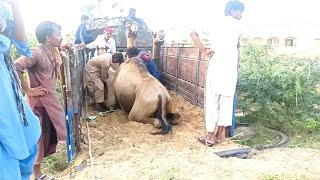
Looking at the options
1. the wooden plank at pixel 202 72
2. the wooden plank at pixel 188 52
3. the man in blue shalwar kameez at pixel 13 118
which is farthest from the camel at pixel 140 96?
the man in blue shalwar kameez at pixel 13 118

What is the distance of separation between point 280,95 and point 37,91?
4534 mm

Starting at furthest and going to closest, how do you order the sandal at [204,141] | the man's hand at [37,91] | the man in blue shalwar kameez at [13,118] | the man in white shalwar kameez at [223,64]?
the sandal at [204,141] < the man in white shalwar kameez at [223,64] < the man's hand at [37,91] < the man in blue shalwar kameez at [13,118]

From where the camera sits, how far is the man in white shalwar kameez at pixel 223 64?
493 cm

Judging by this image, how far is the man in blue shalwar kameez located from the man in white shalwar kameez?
309 cm

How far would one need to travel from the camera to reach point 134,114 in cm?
659

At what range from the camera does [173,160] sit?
4.23 m

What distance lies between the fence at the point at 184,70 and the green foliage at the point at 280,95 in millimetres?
804

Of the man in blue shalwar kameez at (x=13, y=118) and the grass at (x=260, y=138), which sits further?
the grass at (x=260, y=138)

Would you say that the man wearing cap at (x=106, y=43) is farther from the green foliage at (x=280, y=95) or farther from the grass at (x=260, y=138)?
the grass at (x=260, y=138)

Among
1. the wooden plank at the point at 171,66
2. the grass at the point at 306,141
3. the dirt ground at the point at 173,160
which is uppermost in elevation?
the wooden plank at the point at 171,66

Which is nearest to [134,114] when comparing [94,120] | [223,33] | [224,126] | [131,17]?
[94,120]

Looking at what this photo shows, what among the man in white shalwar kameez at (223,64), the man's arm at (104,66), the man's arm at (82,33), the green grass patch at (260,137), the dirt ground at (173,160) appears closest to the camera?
the dirt ground at (173,160)

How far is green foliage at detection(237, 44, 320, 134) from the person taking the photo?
643 centimetres

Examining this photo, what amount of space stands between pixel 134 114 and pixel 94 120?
84cm
